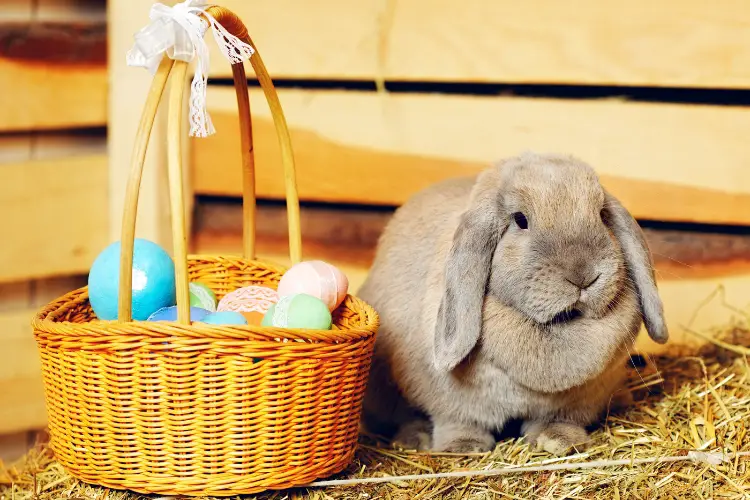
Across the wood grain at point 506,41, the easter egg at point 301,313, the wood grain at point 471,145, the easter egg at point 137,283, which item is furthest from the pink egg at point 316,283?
the wood grain at point 506,41

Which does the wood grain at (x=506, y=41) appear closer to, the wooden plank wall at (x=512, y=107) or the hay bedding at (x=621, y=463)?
the wooden plank wall at (x=512, y=107)

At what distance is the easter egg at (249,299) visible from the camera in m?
2.49

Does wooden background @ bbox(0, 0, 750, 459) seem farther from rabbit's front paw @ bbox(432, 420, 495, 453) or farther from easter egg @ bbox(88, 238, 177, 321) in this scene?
Answer: easter egg @ bbox(88, 238, 177, 321)

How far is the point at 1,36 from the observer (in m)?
3.26

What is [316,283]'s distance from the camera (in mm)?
2375

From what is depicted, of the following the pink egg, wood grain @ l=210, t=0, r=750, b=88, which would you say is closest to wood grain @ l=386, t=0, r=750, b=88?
wood grain @ l=210, t=0, r=750, b=88

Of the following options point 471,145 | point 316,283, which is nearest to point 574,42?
point 471,145

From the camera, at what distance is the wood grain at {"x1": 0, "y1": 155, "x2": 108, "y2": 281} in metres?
3.36

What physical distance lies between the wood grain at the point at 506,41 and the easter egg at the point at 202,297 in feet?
3.72

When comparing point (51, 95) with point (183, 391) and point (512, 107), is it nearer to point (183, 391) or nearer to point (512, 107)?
point (512, 107)

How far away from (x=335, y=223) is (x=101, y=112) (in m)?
1.02

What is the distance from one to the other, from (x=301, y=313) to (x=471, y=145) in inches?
50.8

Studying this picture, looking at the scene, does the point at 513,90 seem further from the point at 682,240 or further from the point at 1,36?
the point at 1,36

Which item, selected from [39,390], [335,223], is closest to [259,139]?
[335,223]
